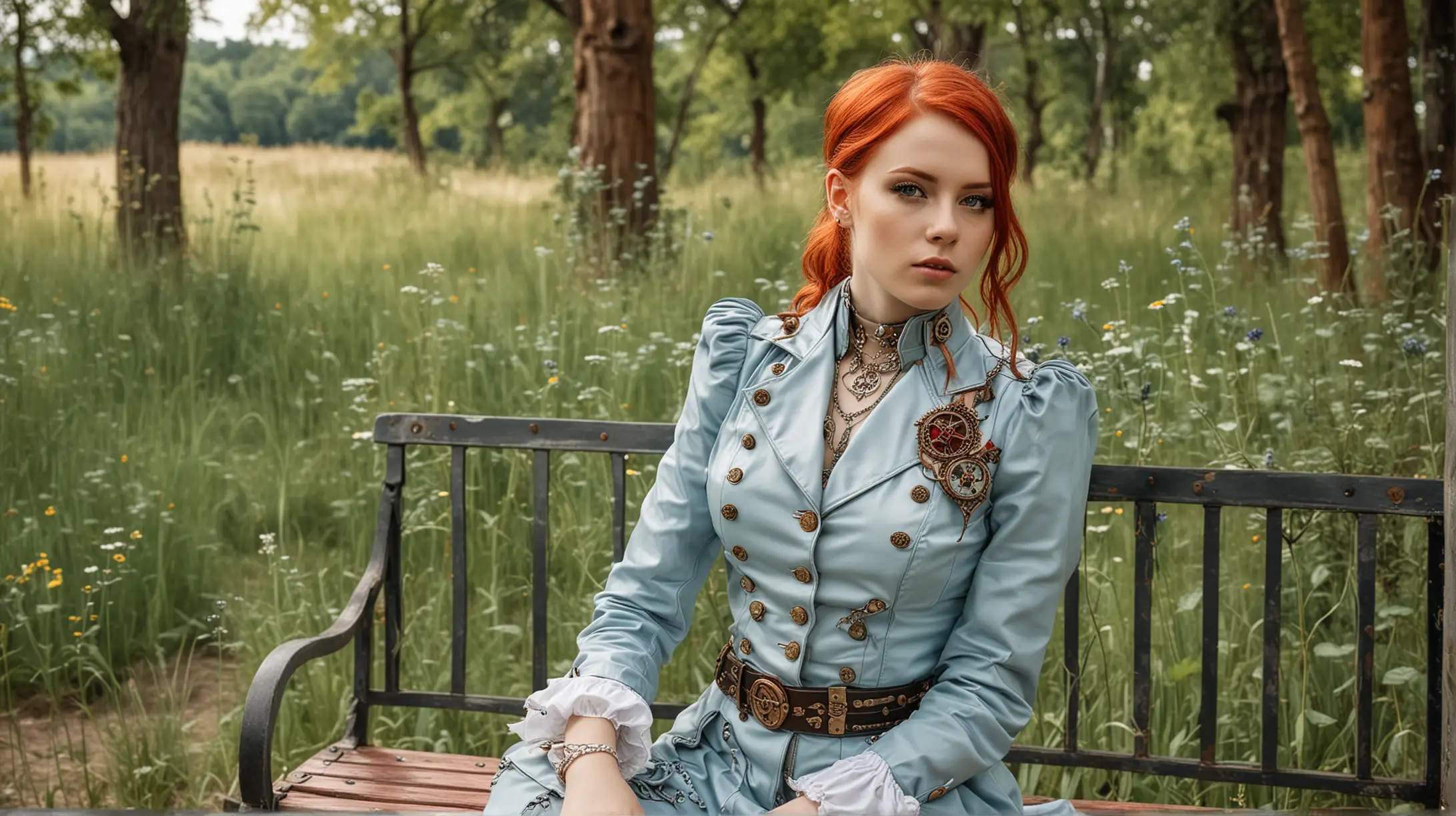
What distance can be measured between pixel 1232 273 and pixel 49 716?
6.01 m

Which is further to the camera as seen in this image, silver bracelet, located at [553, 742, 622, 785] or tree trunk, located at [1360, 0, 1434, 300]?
tree trunk, located at [1360, 0, 1434, 300]

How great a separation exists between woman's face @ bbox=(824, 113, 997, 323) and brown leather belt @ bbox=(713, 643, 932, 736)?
597 mm

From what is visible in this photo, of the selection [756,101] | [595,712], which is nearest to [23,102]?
[595,712]

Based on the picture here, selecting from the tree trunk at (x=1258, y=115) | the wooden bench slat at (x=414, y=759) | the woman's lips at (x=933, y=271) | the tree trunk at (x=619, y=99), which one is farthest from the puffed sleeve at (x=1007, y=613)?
the tree trunk at (x=1258, y=115)

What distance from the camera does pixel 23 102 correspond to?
333 inches

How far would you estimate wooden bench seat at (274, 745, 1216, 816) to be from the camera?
2.38 m

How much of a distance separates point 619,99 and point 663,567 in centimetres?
460

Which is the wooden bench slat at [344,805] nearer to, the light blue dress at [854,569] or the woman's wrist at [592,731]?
the light blue dress at [854,569]

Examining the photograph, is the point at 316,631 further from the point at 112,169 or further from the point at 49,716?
the point at 112,169

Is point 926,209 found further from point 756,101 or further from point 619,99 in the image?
point 756,101

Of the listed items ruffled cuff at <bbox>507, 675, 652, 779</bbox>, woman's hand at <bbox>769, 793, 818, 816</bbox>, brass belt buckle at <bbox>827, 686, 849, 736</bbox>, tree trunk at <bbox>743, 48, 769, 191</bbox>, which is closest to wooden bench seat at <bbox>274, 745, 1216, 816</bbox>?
ruffled cuff at <bbox>507, 675, 652, 779</bbox>

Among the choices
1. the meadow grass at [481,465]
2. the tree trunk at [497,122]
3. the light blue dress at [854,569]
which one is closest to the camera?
the light blue dress at [854,569]

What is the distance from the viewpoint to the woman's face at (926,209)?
179 centimetres

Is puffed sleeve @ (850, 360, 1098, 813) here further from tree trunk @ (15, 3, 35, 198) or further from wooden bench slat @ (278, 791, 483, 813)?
tree trunk @ (15, 3, 35, 198)
